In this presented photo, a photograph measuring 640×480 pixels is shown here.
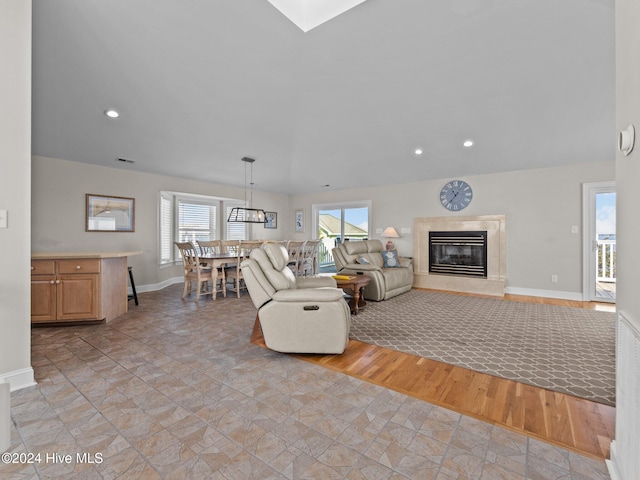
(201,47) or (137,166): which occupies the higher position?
(201,47)

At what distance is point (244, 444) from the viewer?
1.58 metres

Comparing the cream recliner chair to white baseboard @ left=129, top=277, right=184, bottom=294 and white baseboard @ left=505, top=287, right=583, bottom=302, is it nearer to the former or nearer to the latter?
white baseboard @ left=129, top=277, right=184, bottom=294

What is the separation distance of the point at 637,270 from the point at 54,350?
424 cm

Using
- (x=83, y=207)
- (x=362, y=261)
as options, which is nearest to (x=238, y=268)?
(x=362, y=261)

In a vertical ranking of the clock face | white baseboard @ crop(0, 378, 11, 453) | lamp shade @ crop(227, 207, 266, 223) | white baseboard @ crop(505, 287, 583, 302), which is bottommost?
white baseboard @ crop(505, 287, 583, 302)

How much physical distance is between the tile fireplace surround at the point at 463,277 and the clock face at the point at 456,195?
11.8 inches

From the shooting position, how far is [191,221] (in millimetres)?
6828

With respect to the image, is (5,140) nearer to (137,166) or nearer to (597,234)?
(137,166)

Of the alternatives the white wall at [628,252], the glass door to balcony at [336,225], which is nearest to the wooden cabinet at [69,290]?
the white wall at [628,252]

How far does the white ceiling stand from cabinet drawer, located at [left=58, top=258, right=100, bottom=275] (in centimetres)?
199

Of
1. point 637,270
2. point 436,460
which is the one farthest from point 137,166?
point 637,270

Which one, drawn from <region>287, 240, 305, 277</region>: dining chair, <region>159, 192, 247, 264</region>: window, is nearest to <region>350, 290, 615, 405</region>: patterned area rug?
<region>287, 240, 305, 277</region>: dining chair

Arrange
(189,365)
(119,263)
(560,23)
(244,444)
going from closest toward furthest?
1. (244,444)
2. (189,365)
3. (560,23)
4. (119,263)

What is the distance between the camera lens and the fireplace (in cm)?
577
